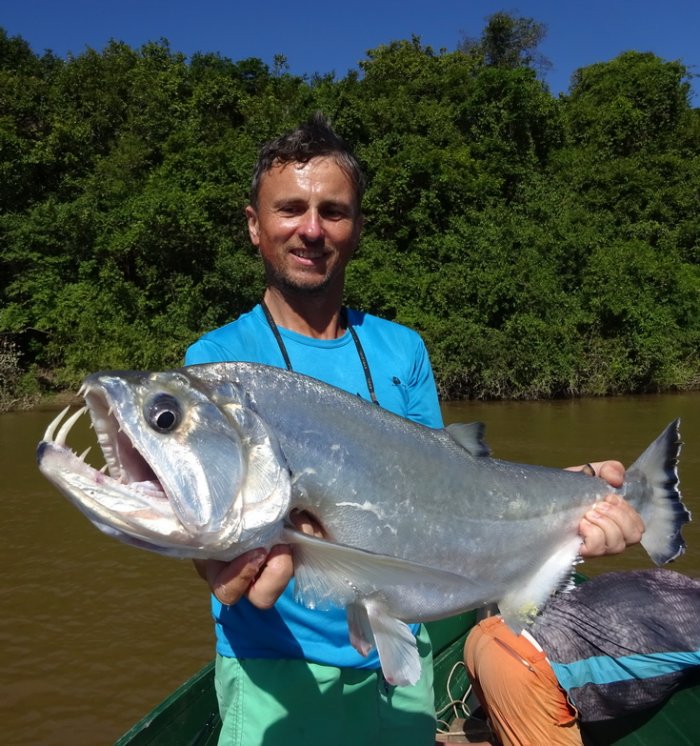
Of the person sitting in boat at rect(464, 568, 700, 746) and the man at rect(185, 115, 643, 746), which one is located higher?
the man at rect(185, 115, 643, 746)

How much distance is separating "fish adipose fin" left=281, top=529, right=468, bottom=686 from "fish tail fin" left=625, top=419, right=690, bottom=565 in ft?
3.29

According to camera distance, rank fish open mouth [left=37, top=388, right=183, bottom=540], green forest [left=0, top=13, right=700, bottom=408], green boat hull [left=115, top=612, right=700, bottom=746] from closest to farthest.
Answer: fish open mouth [left=37, top=388, right=183, bottom=540]
green boat hull [left=115, top=612, right=700, bottom=746]
green forest [left=0, top=13, right=700, bottom=408]

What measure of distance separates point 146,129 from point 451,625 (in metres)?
30.3

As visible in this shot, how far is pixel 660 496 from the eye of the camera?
2.69 metres

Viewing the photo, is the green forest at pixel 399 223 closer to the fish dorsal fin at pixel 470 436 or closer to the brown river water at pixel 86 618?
the brown river water at pixel 86 618

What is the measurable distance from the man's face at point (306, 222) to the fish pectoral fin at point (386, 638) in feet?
4.06

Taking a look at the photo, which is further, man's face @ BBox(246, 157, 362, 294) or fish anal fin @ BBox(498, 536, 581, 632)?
man's face @ BBox(246, 157, 362, 294)

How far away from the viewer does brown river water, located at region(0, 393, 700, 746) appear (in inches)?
226

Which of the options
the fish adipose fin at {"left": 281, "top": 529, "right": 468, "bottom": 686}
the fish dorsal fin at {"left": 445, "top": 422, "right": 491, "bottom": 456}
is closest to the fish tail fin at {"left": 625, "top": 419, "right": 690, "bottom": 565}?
the fish dorsal fin at {"left": 445, "top": 422, "right": 491, "bottom": 456}

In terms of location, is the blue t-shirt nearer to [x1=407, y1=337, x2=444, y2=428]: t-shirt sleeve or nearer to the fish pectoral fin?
[x1=407, y1=337, x2=444, y2=428]: t-shirt sleeve

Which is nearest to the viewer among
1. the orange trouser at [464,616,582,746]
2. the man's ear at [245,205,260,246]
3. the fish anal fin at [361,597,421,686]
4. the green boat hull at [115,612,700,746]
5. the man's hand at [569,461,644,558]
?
the fish anal fin at [361,597,421,686]

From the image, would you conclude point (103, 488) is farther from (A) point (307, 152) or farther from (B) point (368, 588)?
(A) point (307, 152)

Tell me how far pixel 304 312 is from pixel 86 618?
20.3 ft

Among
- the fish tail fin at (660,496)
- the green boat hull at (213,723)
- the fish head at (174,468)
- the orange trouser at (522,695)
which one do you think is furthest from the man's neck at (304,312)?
the green boat hull at (213,723)
